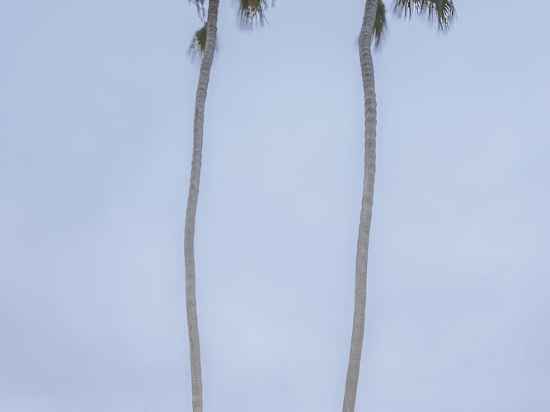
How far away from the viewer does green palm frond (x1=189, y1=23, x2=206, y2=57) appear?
2641 cm

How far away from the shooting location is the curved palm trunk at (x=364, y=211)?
20344mm

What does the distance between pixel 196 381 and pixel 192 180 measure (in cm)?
434

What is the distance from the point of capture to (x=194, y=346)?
22.4 metres

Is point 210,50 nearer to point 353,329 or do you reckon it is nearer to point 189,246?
point 189,246

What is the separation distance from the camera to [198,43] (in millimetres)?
26578

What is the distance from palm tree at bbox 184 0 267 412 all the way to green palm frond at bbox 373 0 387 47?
275cm

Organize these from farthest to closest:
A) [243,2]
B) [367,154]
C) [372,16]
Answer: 1. [243,2]
2. [372,16]
3. [367,154]

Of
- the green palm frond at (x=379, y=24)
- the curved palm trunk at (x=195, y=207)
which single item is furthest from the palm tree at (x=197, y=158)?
the green palm frond at (x=379, y=24)

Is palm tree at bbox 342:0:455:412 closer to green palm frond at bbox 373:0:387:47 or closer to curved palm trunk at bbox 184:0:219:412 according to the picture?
green palm frond at bbox 373:0:387:47

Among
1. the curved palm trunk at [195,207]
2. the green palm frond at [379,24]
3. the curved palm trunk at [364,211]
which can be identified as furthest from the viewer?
the green palm frond at [379,24]

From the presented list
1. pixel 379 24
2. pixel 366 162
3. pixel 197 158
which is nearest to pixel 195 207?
pixel 197 158

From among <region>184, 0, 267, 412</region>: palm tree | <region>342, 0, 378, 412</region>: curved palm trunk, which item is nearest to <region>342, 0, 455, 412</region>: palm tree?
<region>342, 0, 378, 412</region>: curved palm trunk

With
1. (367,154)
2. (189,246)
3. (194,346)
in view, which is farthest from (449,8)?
(194,346)

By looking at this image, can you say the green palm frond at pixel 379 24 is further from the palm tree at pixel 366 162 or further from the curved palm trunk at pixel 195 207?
the curved palm trunk at pixel 195 207
